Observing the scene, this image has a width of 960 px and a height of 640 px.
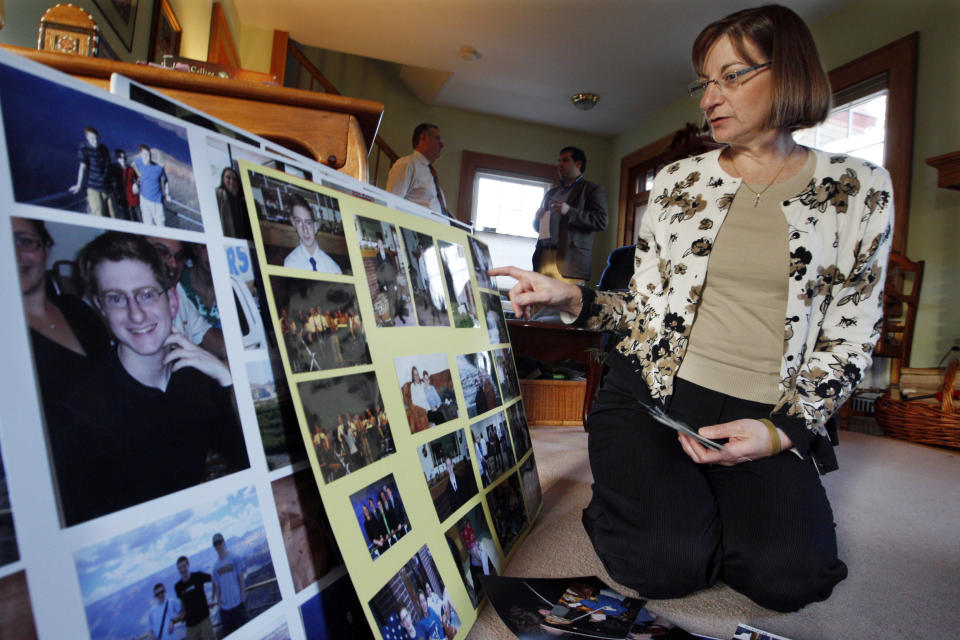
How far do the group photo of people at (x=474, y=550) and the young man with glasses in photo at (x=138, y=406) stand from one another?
13.3 inches

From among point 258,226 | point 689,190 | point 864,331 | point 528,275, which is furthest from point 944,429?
point 258,226

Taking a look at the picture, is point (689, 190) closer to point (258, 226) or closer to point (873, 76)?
point (258, 226)

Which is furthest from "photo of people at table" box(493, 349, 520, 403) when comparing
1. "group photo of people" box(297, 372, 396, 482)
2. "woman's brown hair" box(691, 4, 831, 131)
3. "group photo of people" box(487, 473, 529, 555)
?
"woman's brown hair" box(691, 4, 831, 131)

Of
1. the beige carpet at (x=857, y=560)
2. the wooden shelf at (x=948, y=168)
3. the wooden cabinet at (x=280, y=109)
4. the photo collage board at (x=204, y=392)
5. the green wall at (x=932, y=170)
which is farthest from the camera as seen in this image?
the green wall at (x=932, y=170)

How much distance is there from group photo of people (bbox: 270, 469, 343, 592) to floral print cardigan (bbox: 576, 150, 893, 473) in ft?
2.13

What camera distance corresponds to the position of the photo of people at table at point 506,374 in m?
0.98

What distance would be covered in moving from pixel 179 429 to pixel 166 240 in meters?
0.16

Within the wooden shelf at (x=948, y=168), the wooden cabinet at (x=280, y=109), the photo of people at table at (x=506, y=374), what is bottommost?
the photo of people at table at (x=506, y=374)

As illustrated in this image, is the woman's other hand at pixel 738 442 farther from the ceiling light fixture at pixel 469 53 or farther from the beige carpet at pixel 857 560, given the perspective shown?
the ceiling light fixture at pixel 469 53

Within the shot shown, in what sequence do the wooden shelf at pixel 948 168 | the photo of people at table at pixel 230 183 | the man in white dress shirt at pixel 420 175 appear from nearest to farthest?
the photo of people at table at pixel 230 183 → the wooden shelf at pixel 948 168 → the man in white dress shirt at pixel 420 175

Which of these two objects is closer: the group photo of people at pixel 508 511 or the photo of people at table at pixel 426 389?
the photo of people at table at pixel 426 389

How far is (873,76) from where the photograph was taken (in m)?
3.23

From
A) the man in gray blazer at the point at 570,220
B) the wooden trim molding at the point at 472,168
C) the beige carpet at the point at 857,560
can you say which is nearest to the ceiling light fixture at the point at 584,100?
the wooden trim molding at the point at 472,168

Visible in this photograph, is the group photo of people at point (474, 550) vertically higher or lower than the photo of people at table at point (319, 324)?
lower
